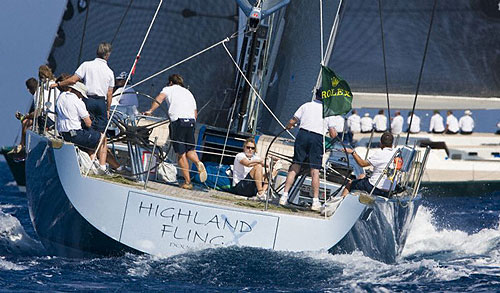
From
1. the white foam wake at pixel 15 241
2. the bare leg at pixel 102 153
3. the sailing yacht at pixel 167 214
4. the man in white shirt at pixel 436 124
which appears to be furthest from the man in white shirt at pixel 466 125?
the bare leg at pixel 102 153

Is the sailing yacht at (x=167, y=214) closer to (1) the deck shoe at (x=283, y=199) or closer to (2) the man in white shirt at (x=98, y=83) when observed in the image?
(1) the deck shoe at (x=283, y=199)

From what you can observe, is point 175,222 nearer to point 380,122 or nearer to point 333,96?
point 333,96

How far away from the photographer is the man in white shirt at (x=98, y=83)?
9031 millimetres

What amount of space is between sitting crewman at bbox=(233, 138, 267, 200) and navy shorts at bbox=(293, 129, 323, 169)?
0.42 metres

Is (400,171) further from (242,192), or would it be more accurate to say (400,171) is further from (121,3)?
(121,3)

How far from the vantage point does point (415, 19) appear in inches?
691

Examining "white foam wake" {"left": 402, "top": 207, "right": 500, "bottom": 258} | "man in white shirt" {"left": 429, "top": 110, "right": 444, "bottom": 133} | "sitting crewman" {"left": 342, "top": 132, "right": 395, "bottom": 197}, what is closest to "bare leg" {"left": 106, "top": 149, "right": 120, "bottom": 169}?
"sitting crewman" {"left": 342, "top": 132, "right": 395, "bottom": 197}

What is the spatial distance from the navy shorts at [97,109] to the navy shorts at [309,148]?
6.13 feet

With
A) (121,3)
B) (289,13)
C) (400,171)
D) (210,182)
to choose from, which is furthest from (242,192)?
(121,3)

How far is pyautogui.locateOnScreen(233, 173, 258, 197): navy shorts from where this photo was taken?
9.16 m

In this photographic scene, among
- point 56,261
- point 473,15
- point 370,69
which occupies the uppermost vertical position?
point 473,15

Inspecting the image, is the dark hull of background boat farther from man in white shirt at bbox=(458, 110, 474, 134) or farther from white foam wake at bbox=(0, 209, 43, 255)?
man in white shirt at bbox=(458, 110, 474, 134)

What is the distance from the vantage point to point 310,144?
870 cm

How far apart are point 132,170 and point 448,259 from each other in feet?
11.0
